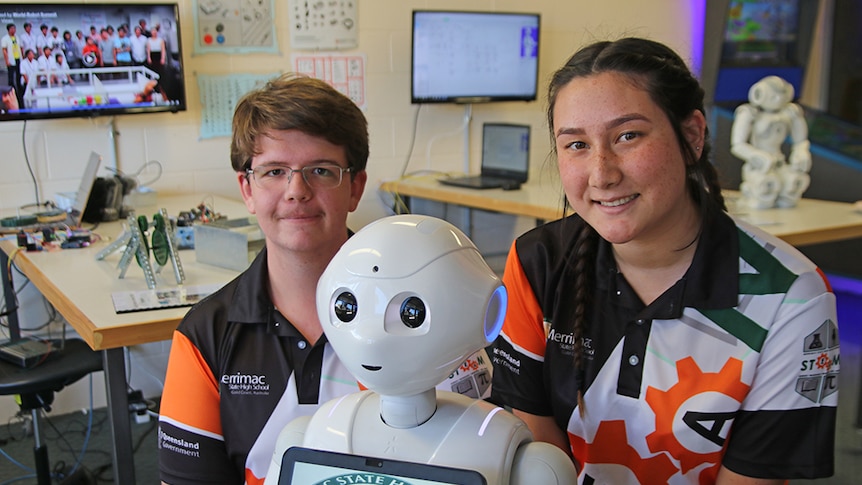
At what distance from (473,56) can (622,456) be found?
3072mm

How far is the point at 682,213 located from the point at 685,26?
13.7 feet

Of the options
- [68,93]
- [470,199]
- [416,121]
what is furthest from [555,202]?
[68,93]

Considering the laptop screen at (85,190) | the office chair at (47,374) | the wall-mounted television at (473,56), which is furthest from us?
the wall-mounted television at (473,56)

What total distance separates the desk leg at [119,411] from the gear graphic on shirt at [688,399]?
4.08 feet

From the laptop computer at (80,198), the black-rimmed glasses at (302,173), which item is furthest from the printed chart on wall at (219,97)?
the black-rimmed glasses at (302,173)

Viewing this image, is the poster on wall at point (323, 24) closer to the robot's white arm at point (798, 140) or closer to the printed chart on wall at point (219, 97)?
the printed chart on wall at point (219, 97)

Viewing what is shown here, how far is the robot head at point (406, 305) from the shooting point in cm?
80

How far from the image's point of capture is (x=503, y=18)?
4102 mm

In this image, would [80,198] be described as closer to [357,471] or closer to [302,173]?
[302,173]

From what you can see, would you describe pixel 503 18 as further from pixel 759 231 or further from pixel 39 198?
pixel 759 231

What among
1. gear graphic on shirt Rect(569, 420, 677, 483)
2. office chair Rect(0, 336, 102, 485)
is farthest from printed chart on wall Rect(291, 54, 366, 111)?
gear graphic on shirt Rect(569, 420, 677, 483)

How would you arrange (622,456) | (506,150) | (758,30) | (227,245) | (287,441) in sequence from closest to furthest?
1. (287,441)
2. (622,456)
3. (227,245)
4. (506,150)
5. (758,30)

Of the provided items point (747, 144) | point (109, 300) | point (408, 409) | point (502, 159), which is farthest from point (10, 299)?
point (747, 144)

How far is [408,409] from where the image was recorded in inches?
34.1
